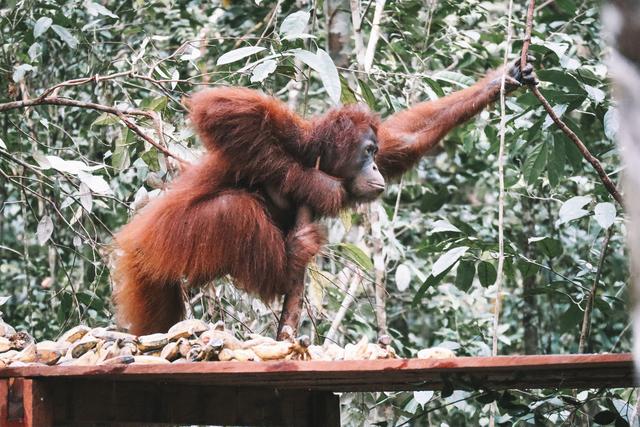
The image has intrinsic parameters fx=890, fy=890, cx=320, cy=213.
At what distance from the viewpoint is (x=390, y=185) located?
17.1ft

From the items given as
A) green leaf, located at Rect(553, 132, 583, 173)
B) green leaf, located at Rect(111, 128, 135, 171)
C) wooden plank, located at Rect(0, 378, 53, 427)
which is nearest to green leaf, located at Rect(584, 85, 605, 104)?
green leaf, located at Rect(553, 132, 583, 173)

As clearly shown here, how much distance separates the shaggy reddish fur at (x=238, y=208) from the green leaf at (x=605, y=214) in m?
0.94

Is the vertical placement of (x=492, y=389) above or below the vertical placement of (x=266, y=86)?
below

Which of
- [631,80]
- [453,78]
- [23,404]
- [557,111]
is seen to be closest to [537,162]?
[557,111]

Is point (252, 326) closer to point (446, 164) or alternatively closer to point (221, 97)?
point (221, 97)

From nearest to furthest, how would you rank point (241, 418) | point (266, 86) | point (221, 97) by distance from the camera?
point (241, 418) → point (221, 97) → point (266, 86)

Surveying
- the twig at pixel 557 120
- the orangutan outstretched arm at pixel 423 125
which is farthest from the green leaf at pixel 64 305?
the twig at pixel 557 120

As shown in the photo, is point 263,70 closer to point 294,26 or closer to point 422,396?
point 294,26

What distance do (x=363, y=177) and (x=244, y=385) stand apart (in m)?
1.02

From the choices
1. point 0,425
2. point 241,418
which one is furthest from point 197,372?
point 241,418

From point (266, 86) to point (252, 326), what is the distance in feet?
4.00

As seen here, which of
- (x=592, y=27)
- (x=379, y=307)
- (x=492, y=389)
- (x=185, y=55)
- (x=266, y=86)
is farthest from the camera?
(x=592, y=27)

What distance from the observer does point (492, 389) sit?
2.73 meters

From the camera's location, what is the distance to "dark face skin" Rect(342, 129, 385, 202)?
3.50m
